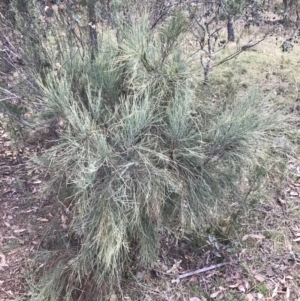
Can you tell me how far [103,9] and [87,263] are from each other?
1936 mm

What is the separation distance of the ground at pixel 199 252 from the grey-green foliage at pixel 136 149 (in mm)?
284

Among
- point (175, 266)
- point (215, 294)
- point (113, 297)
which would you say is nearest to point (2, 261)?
point (113, 297)

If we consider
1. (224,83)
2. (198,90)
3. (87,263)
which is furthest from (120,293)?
(224,83)

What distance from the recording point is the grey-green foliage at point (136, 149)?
1992 mm

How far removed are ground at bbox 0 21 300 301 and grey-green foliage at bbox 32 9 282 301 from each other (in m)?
0.28

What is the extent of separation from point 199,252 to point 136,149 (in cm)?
102

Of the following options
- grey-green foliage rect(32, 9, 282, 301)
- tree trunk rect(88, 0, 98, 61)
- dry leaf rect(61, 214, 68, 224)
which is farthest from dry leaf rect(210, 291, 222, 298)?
tree trunk rect(88, 0, 98, 61)

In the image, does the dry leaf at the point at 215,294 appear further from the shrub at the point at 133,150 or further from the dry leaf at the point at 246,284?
the shrub at the point at 133,150

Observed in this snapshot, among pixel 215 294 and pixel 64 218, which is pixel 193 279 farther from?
pixel 64 218

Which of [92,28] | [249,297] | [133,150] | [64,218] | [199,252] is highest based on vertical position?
[92,28]

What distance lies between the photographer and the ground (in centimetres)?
243

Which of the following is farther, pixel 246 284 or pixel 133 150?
pixel 246 284

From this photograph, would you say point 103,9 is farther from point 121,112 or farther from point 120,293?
point 120,293

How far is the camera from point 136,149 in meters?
2.00
